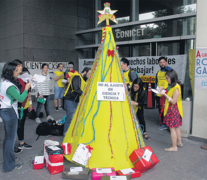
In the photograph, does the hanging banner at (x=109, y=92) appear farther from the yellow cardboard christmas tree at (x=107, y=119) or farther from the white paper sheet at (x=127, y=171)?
the white paper sheet at (x=127, y=171)

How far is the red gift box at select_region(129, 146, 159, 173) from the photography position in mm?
3227

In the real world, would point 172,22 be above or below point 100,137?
above

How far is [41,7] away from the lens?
9922mm

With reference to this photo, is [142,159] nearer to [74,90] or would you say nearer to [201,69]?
[74,90]

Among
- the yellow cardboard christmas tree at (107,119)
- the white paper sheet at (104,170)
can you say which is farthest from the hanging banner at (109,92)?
the white paper sheet at (104,170)

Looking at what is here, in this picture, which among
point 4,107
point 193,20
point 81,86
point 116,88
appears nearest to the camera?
point 4,107

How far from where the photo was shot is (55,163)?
10.8 feet

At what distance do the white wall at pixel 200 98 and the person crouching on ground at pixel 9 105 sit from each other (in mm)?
3646

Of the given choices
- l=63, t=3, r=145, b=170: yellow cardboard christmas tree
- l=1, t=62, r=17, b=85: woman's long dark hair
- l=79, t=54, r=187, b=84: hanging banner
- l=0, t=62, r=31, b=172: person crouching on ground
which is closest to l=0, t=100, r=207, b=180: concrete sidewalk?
l=0, t=62, r=31, b=172: person crouching on ground

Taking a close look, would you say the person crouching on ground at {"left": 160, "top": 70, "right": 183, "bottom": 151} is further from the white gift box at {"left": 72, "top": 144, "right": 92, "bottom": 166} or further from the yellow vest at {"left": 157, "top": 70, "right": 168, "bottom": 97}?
the white gift box at {"left": 72, "top": 144, "right": 92, "bottom": 166}

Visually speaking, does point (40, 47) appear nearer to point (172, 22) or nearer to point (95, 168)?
point (172, 22)

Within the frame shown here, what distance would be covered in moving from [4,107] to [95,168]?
1.66 m

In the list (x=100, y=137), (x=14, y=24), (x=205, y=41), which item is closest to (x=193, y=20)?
(x=205, y=41)

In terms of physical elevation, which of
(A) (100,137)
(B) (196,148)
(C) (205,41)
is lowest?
(B) (196,148)
